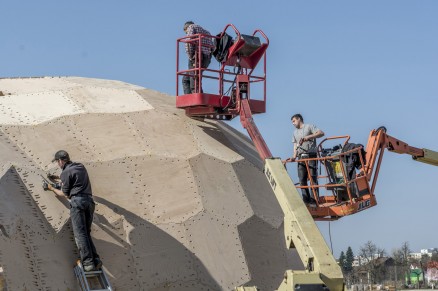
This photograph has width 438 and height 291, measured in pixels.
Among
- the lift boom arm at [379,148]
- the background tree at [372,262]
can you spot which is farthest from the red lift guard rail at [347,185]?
the background tree at [372,262]

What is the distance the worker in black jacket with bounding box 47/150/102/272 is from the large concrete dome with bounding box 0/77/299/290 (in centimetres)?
41

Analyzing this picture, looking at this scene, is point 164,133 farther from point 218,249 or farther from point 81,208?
point 81,208

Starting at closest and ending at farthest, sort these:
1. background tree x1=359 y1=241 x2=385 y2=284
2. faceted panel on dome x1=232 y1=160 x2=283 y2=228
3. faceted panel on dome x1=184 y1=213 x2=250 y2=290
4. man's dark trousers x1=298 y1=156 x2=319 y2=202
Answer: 1. faceted panel on dome x1=184 y1=213 x2=250 y2=290
2. man's dark trousers x1=298 y1=156 x2=319 y2=202
3. faceted panel on dome x1=232 y1=160 x2=283 y2=228
4. background tree x1=359 y1=241 x2=385 y2=284

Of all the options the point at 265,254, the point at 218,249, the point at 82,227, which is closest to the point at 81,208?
the point at 82,227

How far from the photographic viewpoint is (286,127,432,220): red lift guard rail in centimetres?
1304

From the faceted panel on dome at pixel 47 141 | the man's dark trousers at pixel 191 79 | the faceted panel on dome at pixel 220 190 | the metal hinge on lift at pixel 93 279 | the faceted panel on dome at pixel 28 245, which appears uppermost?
the man's dark trousers at pixel 191 79

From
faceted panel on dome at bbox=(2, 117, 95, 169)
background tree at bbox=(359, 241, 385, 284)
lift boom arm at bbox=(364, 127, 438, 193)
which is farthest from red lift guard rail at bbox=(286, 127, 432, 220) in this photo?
background tree at bbox=(359, 241, 385, 284)

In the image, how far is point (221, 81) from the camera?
1508cm

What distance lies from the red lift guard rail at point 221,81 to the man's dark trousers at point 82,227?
431 centimetres

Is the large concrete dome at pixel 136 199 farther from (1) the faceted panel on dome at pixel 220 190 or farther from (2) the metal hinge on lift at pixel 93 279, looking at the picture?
(2) the metal hinge on lift at pixel 93 279

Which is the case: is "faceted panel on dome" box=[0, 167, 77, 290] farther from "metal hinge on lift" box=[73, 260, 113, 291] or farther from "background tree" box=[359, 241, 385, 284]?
"background tree" box=[359, 241, 385, 284]

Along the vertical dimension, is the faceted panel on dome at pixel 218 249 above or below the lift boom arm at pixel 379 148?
below

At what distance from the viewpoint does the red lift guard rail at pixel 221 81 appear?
14.8 meters

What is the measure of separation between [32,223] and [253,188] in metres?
4.54
